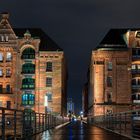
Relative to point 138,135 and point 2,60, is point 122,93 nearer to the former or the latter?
point 2,60

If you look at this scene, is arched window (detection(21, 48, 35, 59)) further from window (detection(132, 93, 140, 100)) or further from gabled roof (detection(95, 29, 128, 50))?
window (detection(132, 93, 140, 100))

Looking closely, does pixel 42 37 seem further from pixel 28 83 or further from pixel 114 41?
pixel 114 41

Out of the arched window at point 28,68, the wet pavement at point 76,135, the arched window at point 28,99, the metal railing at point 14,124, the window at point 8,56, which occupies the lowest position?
the wet pavement at point 76,135

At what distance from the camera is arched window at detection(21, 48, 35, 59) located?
114500 millimetres

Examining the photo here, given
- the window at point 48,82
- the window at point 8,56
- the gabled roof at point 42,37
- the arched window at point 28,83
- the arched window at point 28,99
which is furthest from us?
the gabled roof at point 42,37

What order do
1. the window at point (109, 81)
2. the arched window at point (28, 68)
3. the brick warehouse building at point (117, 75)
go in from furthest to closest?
the arched window at point (28, 68)
the window at point (109, 81)
the brick warehouse building at point (117, 75)

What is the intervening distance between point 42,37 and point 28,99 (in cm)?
1700

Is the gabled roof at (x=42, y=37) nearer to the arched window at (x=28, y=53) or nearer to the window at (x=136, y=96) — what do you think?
the arched window at (x=28, y=53)

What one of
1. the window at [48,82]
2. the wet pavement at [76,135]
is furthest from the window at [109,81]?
the wet pavement at [76,135]

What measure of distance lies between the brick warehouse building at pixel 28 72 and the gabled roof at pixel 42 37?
57 centimetres

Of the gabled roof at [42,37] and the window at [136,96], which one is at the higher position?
the gabled roof at [42,37]

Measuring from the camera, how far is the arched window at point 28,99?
112m

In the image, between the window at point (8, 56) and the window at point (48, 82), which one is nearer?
the window at point (48, 82)

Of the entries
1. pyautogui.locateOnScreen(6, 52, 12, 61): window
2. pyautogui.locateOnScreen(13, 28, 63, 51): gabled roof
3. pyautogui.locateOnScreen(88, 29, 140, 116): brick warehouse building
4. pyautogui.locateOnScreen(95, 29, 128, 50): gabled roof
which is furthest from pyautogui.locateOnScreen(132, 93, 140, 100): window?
pyautogui.locateOnScreen(6, 52, 12, 61): window
